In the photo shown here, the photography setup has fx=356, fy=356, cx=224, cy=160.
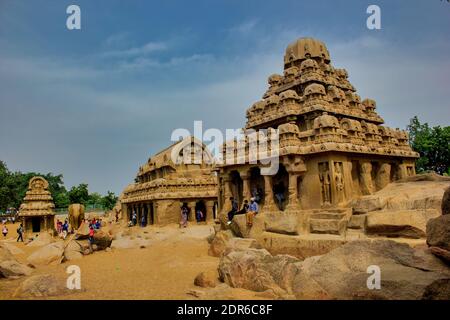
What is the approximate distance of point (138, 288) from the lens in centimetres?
941

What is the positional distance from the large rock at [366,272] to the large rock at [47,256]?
1182cm

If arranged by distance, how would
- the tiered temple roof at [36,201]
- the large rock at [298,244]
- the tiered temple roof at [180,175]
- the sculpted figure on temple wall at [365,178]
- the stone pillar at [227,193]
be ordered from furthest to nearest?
the tiered temple roof at [36,201]
the tiered temple roof at [180,175]
the stone pillar at [227,193]
the sculpted figure on temple wall at [365,178]
the large rock at [298,244]

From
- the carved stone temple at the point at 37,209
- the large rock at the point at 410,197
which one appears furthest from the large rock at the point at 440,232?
the carved stone temple at the point at 37,209

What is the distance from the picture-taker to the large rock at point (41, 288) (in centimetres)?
839

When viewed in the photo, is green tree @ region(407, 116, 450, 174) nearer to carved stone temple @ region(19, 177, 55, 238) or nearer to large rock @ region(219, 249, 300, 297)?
large rock @ region(219, 249, 300, 297)

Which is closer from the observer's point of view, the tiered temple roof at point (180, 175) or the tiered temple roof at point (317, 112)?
the tiered temple roof at point (317, 112)

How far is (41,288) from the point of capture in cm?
857

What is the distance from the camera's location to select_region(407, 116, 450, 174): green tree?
33.1m

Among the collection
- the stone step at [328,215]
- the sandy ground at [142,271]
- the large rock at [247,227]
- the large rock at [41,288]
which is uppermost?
the stone step at [328,215]

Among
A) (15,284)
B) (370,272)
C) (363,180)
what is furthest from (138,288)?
(363,180)

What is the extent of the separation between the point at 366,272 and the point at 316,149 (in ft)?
26.7

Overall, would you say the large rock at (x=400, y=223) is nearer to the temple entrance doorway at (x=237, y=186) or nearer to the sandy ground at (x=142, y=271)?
the sandy ground at (x=142, y=271)

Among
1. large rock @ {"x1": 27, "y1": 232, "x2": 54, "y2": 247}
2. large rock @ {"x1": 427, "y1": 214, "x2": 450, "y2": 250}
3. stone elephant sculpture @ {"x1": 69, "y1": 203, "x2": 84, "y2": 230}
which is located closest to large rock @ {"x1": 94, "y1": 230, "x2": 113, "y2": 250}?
stone elephant sculpture @ {"x1": 69, "y1": 203, "x2": 84, "y2": 230}

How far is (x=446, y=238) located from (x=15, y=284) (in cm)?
1143
